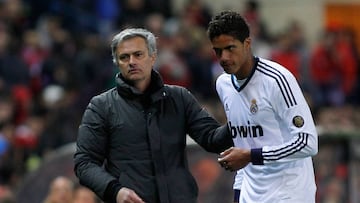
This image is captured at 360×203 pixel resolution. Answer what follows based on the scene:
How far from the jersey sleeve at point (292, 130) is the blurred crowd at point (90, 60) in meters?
5.81

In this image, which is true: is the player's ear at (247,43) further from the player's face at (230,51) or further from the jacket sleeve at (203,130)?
the jacket sleeve at (203,130)

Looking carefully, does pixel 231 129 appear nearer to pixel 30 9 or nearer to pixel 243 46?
pixel 243 46

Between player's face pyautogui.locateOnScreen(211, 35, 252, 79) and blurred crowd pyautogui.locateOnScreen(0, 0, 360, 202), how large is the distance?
5773mm

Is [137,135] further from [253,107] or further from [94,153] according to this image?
[253,107]

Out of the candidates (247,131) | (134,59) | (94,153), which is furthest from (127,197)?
(247,131)

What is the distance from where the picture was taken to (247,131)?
798 cm

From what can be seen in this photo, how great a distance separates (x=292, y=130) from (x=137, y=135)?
3.11 feet

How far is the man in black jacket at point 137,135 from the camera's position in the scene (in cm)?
771

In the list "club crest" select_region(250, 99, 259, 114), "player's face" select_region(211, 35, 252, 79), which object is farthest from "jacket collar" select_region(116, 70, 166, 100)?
"club crest" select_region(250, 99, 259, 114)

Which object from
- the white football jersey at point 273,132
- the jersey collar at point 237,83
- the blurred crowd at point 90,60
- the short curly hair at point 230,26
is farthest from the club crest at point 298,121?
the blurred crowd at point 90,60

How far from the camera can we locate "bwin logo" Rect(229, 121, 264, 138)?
7.93 m

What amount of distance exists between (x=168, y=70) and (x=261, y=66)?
9.29m

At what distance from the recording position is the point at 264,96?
309 inches

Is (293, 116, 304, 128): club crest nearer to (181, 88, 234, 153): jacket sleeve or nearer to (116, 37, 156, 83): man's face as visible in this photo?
(181, 88, 234, 153): jacket sleeve
